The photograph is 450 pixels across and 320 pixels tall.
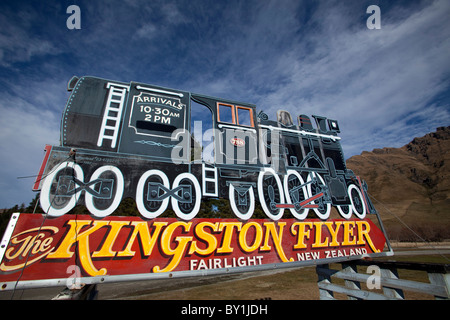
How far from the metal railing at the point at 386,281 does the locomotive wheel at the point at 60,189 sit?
7447mm

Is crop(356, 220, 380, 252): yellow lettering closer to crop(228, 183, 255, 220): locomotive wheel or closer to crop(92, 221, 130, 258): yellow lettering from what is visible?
crop(228, 183, 255, 220): locomotive wheel

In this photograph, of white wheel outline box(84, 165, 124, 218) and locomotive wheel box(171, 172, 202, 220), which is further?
locomotive wheel box(171, 172, 202, 220)

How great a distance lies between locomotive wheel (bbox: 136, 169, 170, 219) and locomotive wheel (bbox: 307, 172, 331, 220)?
15.4 ft

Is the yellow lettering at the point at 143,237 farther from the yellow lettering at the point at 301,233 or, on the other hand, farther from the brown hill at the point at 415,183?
the brown hill at the point at 415,183

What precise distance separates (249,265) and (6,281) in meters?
4.58

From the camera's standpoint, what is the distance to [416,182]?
138m

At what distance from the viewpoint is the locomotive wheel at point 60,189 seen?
4.10 meters

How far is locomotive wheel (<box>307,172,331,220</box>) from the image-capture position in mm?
6520

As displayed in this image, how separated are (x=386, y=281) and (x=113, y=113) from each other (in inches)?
350

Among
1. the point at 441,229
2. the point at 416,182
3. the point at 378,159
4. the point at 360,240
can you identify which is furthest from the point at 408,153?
the point at 360,240

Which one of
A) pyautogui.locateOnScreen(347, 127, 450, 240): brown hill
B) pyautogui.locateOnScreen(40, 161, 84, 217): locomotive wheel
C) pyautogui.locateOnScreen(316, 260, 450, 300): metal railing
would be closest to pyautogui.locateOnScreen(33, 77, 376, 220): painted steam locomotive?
pyautogui.locateOnScreen(40, 161, 84, 217): locomotive wheel

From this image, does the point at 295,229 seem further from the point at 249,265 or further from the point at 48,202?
the point at 48,202

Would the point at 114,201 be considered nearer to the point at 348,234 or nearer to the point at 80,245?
the point at 80,245

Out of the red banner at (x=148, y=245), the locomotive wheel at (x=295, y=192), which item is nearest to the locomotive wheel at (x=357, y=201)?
the red banner at (x=148, y=245)
